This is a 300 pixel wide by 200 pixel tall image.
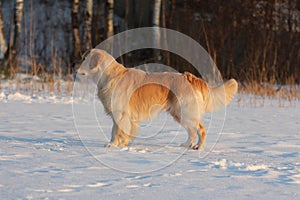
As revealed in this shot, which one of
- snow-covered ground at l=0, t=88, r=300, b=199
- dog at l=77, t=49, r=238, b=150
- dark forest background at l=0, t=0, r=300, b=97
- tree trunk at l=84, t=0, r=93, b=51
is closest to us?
snow-covered ground at l=0, t=88, r=300, b=199

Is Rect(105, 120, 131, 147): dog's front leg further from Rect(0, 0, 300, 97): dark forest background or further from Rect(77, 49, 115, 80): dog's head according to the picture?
Rect(0, 0, 300, 97): dark forest background

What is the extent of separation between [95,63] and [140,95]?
0.54 meters

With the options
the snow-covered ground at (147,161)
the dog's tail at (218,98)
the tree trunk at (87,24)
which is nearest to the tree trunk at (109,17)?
the tree trunk at (87,24)

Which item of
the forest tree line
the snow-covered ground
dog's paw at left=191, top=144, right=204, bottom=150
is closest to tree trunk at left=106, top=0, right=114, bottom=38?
the forest tree line

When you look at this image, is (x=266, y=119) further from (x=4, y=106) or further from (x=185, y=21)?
(x=185, y=21)

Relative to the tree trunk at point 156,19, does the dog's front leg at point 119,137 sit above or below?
below

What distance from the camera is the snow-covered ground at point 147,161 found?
3352 mm

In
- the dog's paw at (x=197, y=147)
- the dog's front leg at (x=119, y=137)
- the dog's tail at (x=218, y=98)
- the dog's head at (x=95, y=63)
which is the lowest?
the dog's paw at (x=197, y=147)

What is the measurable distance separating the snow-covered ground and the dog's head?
2.27 ft

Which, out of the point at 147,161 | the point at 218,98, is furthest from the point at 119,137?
the point at 218,98

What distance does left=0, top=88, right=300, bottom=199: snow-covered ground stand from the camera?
335cm

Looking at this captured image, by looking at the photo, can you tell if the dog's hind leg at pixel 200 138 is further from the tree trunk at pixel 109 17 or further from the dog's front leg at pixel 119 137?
the tree trunk at pixel 109 17

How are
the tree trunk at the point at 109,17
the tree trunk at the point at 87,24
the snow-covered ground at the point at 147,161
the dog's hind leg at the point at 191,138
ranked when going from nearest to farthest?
the snow-covered ground at the point at 147,161, the dog's hind leg at the point at 191,138, the tree trunk at the point at 87,24, the tree trunk at the point at 109,17

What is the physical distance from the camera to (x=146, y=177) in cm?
369
